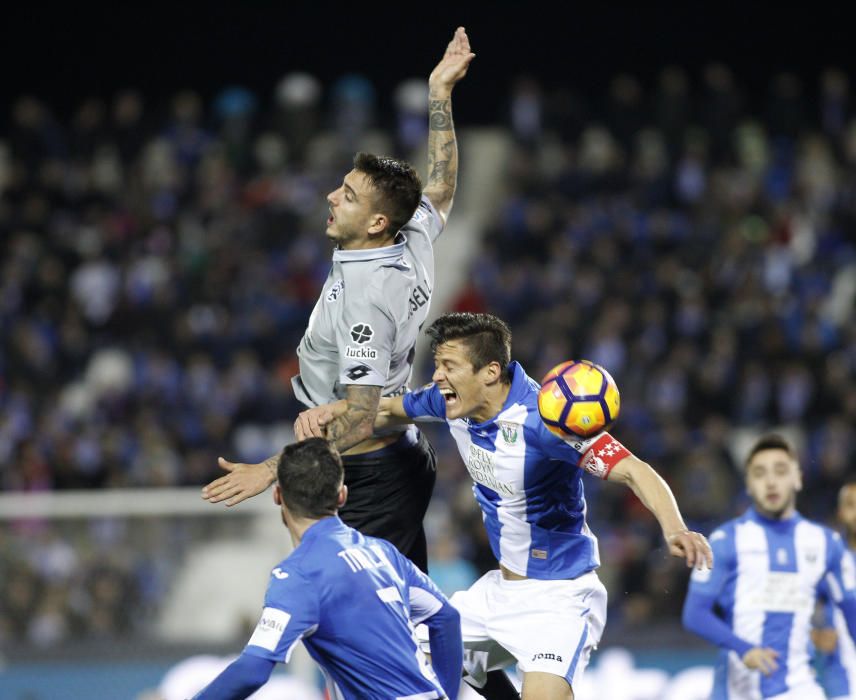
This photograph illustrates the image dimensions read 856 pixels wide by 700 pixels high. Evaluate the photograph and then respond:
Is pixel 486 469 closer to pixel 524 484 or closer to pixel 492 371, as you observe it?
pixel 524 484

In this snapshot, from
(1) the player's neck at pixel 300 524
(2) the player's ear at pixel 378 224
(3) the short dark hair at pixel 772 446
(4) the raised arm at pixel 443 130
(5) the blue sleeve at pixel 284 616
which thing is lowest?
(5) the blue sleeve at pixel 284 616

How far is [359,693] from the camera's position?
5.00 metres

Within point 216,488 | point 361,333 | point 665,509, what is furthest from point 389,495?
point 665,509

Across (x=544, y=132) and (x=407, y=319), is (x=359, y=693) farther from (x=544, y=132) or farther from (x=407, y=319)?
(x=544, y=132)

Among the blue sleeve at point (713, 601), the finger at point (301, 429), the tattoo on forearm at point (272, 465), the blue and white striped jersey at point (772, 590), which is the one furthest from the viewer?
the blue and white striped jersey at point (772, 590)

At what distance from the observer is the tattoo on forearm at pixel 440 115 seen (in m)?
6.58

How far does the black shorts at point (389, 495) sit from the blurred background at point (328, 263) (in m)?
4.10

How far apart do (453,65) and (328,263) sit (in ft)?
34.6

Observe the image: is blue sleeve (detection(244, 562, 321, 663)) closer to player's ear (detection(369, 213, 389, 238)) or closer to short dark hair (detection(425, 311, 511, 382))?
short dark hair (detection(425, 311, 511, 382))

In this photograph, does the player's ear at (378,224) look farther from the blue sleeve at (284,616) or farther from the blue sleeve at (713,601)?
the blue sleeve at (713,601)

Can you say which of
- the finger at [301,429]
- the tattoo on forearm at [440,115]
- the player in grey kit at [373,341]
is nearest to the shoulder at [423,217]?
the player in grey kit at [373,341]

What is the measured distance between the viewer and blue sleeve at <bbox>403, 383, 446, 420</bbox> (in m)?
5.95

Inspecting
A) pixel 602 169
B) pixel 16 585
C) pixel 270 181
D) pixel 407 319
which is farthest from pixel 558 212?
pixel 407 319

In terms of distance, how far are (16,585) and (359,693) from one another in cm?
575
